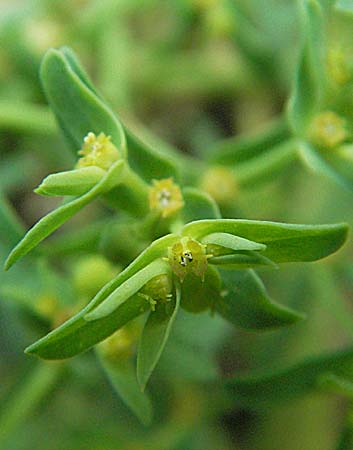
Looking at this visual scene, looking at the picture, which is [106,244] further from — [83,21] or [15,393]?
[83,21]

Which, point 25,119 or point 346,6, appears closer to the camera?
point 346,6

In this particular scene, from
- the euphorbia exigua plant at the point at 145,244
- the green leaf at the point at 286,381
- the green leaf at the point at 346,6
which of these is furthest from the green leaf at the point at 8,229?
the green leaf at the point at 346,6

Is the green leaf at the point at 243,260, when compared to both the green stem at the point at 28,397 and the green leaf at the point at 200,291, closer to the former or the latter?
the green leaf at the point at 200,291

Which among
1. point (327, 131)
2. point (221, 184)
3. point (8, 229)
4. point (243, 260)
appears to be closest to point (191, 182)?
point (221, 184)

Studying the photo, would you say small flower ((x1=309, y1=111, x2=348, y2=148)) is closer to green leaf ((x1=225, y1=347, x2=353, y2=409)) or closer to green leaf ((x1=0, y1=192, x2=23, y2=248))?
green leaf ((x1=225, y1=347, x2=353, y2=409))

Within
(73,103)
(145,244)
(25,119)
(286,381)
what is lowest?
(286,381)

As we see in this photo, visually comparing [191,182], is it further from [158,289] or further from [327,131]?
[158,289]

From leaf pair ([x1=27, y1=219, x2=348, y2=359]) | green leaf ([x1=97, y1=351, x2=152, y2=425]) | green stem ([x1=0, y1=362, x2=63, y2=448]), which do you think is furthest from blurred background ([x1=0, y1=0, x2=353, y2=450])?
leaf pair ([x1=27, y1=219, x2=348, y2=359])
